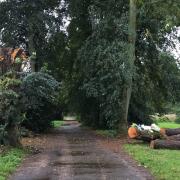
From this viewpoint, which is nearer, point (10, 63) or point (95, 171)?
point (95, 171)

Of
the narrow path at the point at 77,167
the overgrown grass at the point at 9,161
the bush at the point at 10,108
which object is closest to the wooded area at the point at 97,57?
the bush at the point at 10,108

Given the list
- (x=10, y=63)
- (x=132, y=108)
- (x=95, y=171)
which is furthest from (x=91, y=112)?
(x=95, y=171)

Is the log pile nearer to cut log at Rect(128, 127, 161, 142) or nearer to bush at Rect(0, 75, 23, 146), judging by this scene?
cut log at Rect(128, 127, 161, 142)

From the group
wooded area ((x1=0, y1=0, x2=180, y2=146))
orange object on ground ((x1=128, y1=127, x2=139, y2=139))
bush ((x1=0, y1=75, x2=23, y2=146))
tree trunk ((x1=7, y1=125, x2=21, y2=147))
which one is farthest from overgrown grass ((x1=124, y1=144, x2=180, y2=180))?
wooded area ((x1=0, y1=0, x2=180, y2=146))

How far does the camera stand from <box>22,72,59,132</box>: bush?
20672 mm

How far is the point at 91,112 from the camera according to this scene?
36438mm

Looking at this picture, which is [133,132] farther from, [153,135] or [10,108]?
[10,108]

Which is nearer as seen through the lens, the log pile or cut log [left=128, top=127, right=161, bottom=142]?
the log pile

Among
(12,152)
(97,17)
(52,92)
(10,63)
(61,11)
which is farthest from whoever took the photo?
(61,11)

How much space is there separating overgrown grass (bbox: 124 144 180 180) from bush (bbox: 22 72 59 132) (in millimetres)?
4863

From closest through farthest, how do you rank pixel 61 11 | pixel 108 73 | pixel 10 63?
pixel 10 63 < pixel 108 73 < pixel 61 11

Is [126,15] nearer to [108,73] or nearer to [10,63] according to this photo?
[108,73]

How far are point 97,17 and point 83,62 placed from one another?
2988 mm

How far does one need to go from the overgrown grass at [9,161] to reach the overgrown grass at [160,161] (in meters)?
3.90
